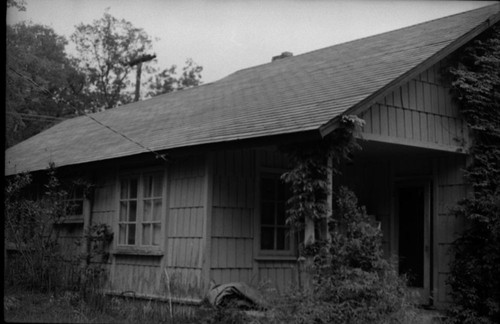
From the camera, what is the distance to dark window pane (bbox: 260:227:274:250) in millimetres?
11375

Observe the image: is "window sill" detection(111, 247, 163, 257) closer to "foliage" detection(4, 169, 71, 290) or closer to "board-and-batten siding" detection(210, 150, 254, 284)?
"foliage" detection(4, 169, 71, 290)

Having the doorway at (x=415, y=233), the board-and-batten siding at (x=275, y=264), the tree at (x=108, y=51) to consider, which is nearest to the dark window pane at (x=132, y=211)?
the board-and-batten siding at (x=275, y=264)

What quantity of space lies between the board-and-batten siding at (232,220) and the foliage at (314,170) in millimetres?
1593

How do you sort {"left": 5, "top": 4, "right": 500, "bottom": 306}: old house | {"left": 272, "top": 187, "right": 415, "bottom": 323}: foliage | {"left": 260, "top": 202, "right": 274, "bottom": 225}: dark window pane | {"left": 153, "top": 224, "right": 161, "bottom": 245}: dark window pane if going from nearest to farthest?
{"left": 272, "top": 187, "right": 415, "bottom": 323}: foliage
{"left": 5, "top": 4, "right": 500, "bottom": 306}: old house
{"left": 260, "top": 202, "right": 274, "bottom": 225}: dark window pane
{"left": 153, "top": 224, "right": 161, "bottom": 245}: dark window pane

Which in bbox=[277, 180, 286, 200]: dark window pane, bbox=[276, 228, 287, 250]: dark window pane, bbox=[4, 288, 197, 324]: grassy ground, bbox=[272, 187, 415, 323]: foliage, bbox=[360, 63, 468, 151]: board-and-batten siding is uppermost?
bbox=[360, 63, 468, 151]: board-and-batten siding

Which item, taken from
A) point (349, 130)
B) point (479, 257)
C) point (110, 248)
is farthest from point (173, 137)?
point (479, 257)

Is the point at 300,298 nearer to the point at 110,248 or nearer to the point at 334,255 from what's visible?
the point at 334,255

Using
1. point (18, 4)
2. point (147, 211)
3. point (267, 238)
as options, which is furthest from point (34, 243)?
point (18, 4)

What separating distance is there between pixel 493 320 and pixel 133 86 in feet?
105

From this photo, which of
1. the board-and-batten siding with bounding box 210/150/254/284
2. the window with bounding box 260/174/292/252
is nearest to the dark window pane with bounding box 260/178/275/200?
the window with bounding box 260/174/292/252

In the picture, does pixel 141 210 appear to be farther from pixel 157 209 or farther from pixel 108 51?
pixel 108 51

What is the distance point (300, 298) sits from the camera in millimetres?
8469

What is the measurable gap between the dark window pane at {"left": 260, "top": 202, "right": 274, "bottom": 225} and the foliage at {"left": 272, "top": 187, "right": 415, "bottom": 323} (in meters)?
2.49

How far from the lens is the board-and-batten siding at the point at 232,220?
10594 millimetres
